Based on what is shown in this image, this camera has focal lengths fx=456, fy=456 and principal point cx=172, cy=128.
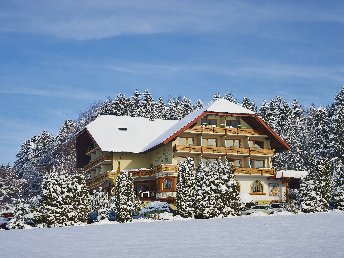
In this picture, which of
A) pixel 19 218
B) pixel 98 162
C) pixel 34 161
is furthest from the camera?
pixel 34 161

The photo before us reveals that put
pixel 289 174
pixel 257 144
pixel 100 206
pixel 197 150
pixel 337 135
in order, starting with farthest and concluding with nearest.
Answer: pixel 337 135
pixel 257 144
pixel 289 174
pixel 197 150
pixel 100 206

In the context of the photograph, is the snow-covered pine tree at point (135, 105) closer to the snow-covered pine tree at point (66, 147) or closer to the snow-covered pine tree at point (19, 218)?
the snow-covered pine tree at point (66, 147)

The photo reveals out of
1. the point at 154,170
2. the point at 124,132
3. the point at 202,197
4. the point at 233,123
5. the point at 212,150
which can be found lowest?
the point at 202,197

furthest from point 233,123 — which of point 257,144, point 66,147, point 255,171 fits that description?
point 66,147

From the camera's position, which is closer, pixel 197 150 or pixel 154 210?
pixel 154 210

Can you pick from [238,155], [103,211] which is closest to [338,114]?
[238,155]

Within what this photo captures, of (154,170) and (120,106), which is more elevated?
(120,106)

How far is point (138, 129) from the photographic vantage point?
57344 millimetres

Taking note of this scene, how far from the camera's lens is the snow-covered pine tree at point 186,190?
33.2 metres

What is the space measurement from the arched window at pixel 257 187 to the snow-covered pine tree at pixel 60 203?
23857 mm

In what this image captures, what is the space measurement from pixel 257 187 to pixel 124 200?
22.8 m

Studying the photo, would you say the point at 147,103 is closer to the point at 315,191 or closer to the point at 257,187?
the point at 257,187

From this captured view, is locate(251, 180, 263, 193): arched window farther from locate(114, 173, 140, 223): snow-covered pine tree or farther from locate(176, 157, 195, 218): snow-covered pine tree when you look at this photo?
locate(114, 173, 140, 223): snow-covered pine tree

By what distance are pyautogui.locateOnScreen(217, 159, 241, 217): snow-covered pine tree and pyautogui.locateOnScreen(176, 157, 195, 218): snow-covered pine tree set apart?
2.18m
